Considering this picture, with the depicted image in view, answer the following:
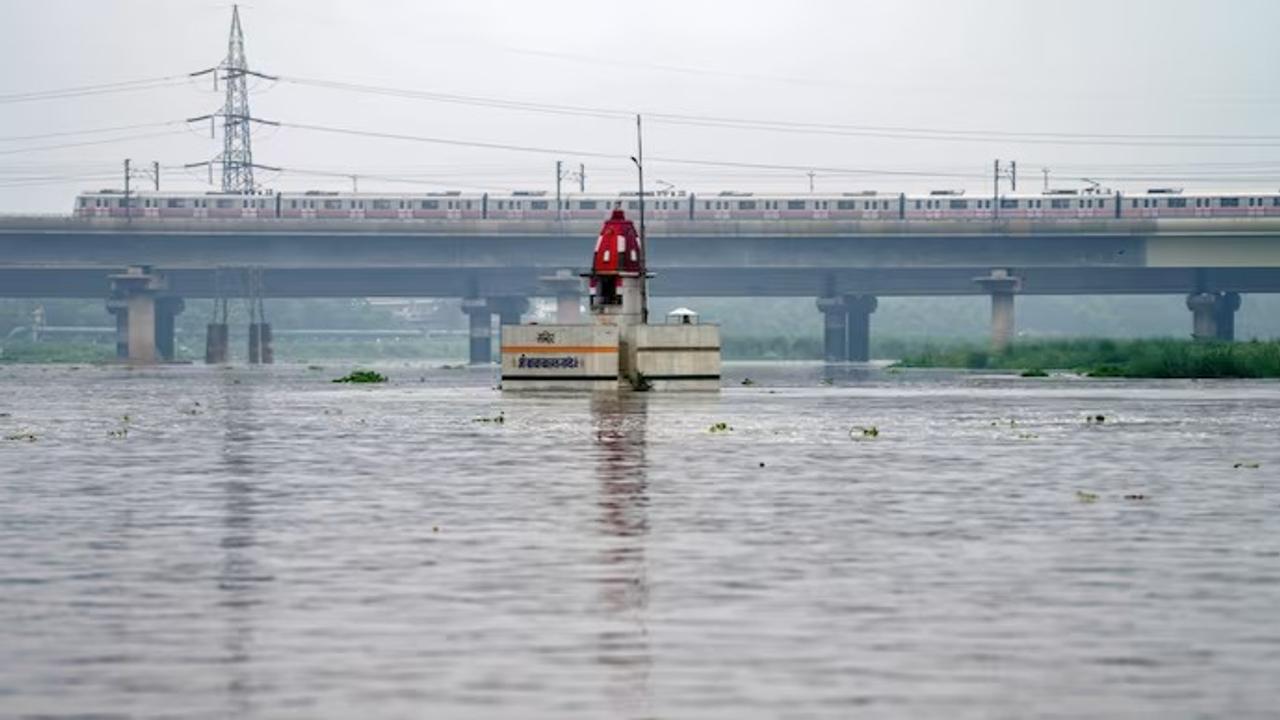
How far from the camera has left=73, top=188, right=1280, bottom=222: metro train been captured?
18638 cm

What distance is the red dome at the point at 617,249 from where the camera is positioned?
314 feet

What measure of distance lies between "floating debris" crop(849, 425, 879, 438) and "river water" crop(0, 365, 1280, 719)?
2.76 metres

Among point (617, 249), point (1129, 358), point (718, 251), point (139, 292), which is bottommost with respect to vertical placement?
point (1129, 358)

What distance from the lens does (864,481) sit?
119 ft

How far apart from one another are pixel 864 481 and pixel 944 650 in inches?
740

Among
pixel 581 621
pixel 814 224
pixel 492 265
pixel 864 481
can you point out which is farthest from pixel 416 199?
pixel 581 621

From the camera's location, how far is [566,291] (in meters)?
190

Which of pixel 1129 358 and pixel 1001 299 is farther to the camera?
pixel 1001 299

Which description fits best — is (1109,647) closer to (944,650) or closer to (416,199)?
(944,650)

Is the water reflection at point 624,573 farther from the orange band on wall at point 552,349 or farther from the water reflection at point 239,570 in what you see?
the orange band on wall at point 552,349

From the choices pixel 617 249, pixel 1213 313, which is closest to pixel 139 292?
pixel 1213 313

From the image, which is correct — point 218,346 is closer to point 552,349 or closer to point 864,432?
point 552,349

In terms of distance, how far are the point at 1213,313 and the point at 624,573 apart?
17663 cm

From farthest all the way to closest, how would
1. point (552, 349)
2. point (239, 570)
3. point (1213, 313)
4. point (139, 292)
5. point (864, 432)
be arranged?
point (139, 292)
point (1213, 313)
point (552, 349)
point (864, 432)
point (239, 570)
